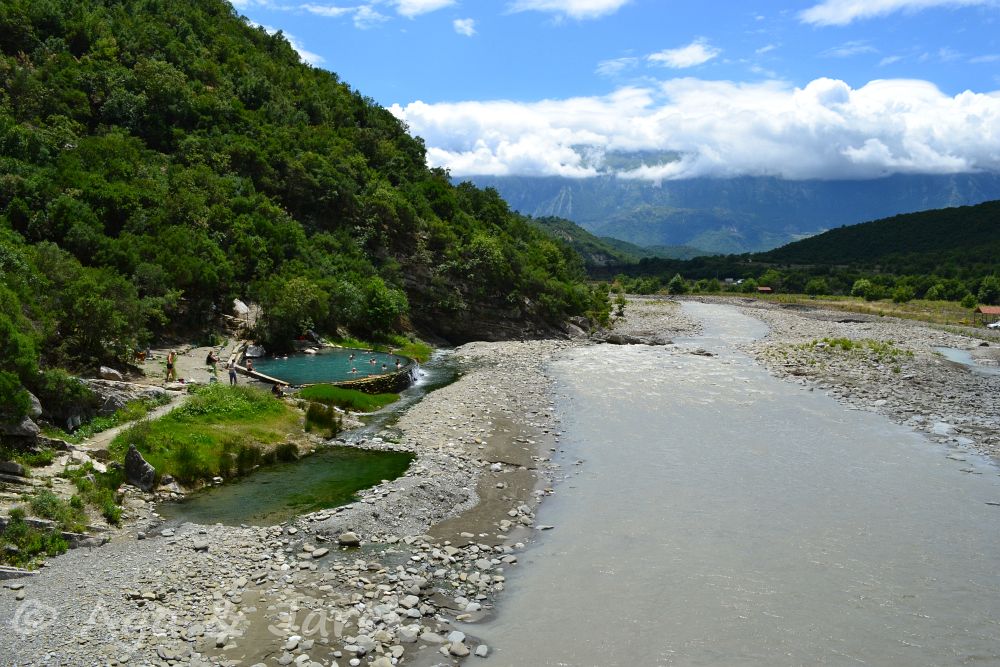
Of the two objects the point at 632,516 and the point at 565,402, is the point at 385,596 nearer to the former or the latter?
the point at 632,516

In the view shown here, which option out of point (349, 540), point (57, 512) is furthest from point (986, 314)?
point (57, 512)

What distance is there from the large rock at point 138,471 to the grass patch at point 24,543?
4.96 m

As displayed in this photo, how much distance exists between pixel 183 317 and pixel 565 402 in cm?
3089

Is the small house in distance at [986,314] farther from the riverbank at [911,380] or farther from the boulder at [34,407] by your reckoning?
the boulder at [34,407]

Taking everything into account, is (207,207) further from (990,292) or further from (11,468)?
(990,292)

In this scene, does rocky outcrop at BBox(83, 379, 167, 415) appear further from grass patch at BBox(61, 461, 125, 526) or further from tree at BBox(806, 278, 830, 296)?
tree at BBox(806, 278, 830, 296)

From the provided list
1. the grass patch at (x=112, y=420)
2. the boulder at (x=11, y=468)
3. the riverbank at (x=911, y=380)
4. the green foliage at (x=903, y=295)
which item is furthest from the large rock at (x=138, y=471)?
the green foliage at (x=903, y=295)

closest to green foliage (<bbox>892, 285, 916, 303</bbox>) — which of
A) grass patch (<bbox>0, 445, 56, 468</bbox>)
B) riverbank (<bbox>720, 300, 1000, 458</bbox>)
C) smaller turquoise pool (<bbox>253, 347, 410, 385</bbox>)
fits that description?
riverbank (<bbox>720, 300, 1000, 458</bbox>)

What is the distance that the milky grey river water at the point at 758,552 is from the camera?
16.2 m

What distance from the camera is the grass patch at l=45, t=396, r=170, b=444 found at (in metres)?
24.9

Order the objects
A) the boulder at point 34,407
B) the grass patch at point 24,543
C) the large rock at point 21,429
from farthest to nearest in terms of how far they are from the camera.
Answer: the boulder at point 34,407 < the large rock at point 21,429 < the grass patch at point 24,543

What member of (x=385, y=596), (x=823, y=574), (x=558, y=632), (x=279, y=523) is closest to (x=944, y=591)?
(x=823, y=574)

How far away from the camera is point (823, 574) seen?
1967 centimetres

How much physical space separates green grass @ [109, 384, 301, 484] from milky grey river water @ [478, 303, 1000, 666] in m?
13.6
